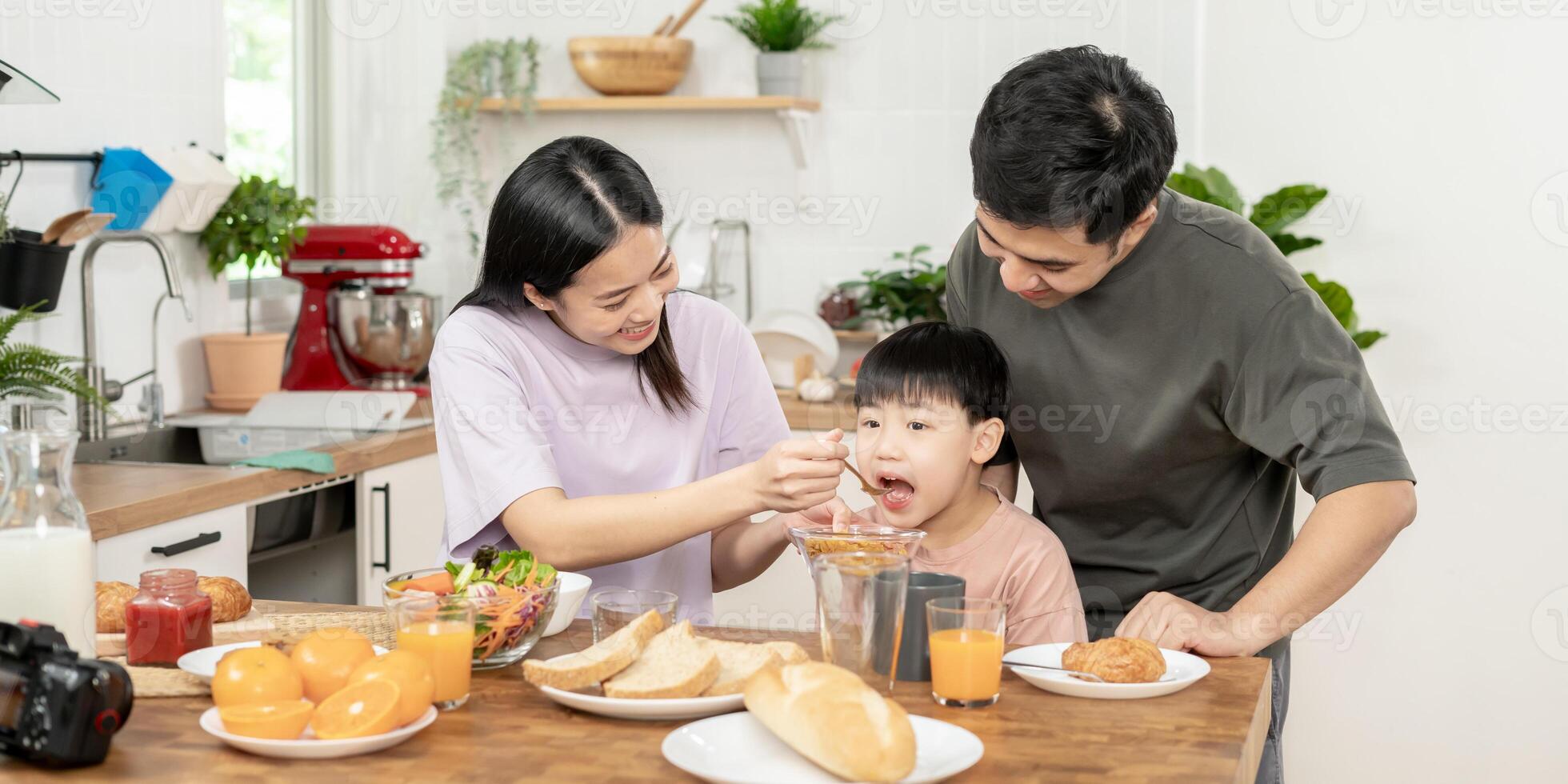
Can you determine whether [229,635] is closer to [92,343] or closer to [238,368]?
[92,343]

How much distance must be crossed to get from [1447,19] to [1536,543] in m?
1.28

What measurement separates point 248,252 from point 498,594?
2319 millimetres

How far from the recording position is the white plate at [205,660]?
130 cm

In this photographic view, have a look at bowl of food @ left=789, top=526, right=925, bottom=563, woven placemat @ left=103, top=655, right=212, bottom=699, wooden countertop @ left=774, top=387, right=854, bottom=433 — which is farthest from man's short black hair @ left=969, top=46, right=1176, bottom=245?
wooden countertop @ left=774, top=387, right=854, bottom=433

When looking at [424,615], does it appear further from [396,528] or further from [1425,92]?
[1425,92]

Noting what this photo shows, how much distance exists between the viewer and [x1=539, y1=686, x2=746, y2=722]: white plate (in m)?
1.21

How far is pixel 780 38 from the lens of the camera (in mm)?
3938

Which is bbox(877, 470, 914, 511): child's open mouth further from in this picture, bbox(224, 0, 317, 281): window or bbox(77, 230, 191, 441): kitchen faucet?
bbox(224, 0, 317, 281): window

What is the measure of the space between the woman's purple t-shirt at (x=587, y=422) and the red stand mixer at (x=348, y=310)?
5.66ft

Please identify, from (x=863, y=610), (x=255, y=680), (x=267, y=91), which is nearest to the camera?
(x=255, y=680)

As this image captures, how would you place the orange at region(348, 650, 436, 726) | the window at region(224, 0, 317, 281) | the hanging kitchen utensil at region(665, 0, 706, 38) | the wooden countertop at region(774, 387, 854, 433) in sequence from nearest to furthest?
the orange at region(348, 650, 436, 726) < the wooden countertop at region(774, 387, 854, 433) < the window at region(224, 0, 317, 281) < the hanging kitchen utensil at region(665, 0, 706, 38)

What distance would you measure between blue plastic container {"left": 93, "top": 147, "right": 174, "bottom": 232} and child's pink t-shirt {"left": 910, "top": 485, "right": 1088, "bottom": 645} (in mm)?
2095

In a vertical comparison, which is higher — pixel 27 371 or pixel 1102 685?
pixel 27 371

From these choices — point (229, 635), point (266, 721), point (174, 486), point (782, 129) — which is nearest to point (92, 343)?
point (174, 486)
